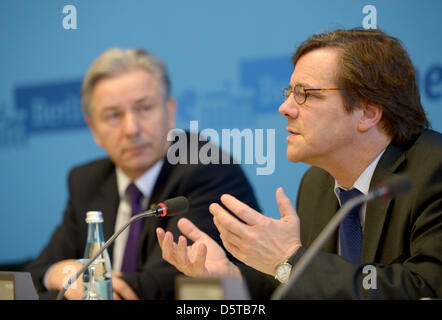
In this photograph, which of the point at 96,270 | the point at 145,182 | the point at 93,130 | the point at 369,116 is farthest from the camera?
the point at 93,130

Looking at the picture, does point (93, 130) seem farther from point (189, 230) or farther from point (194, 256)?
point (194, 256)

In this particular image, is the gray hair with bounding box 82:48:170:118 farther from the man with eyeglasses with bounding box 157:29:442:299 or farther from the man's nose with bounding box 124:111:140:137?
the man with eyeglasses with bounding box 157:29:442:299

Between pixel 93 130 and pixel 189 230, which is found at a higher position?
pixel 93 130

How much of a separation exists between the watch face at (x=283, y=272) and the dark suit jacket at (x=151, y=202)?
883mm

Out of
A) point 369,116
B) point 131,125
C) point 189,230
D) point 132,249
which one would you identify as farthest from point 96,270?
point 131,125

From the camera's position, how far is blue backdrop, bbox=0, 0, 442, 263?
8.62 ft

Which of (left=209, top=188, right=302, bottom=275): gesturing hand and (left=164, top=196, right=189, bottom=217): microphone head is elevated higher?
(left=164, top=196, right=189, bottom=217): microphone head

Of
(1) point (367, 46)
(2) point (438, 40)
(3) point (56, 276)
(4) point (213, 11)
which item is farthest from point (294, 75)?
(3) point (56, 276)

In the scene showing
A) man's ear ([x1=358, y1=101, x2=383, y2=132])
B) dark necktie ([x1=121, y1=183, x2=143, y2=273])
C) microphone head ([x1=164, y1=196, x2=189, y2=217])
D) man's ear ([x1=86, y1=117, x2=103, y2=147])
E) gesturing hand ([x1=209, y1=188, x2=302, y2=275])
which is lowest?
dark necktie ([x1=121, y1=183, x2=143, y2=273])

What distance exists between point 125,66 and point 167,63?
0.25m

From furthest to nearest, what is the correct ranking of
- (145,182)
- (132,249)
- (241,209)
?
(145,182) → (132,249) → (241,209)

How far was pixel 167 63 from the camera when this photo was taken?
10.2 ft

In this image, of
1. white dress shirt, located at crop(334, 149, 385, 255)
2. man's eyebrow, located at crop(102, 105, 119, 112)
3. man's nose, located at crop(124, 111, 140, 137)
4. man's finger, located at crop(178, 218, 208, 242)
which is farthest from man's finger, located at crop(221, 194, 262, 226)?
man's eyebrow, located at crop(102, 105, 119, 112)
